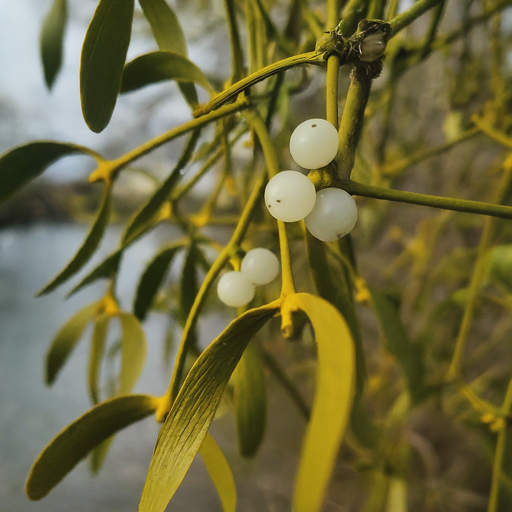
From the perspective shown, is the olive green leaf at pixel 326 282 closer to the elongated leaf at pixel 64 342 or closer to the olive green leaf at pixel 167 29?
the olive green leaf at pixel 167 29

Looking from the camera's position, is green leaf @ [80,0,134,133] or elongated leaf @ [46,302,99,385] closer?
green leaf @ [80,0,134,133]

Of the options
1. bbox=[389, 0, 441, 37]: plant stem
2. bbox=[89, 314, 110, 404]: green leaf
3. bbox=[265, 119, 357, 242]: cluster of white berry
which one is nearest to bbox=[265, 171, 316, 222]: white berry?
bbox=[265, 119, 357, 242]: cluster of white berry

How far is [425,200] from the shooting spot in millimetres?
140

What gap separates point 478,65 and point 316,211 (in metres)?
0.59

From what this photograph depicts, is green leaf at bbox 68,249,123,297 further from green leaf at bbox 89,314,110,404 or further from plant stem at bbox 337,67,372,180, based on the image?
plant stem at bbox 337,67,372,180

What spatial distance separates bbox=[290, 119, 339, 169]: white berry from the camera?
139 millimetres

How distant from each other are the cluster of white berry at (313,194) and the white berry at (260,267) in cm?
4

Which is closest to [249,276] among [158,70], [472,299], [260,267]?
[260,267]

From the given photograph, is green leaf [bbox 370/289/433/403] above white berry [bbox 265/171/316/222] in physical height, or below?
below

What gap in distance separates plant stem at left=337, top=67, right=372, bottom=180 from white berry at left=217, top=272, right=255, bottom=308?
0.07m

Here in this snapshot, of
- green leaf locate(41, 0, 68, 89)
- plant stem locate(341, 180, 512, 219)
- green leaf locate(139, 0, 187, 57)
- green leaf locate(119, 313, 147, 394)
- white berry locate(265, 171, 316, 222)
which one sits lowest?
green leaf locate(119, 313, 147, 394)

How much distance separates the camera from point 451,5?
0.80m

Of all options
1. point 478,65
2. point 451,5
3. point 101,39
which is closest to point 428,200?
point 101,39

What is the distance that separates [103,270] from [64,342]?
0.08 metres
